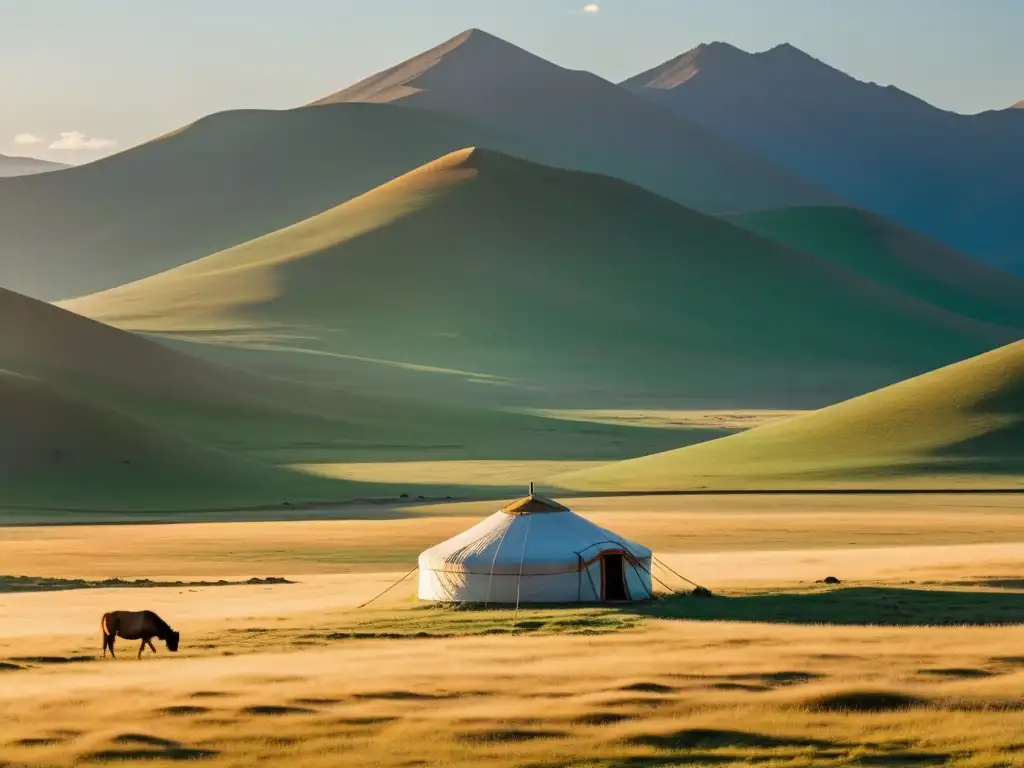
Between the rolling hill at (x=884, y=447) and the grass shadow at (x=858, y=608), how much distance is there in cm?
4172

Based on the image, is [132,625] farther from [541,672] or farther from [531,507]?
[531,507]

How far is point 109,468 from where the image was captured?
265ft

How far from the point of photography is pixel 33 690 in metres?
26.5

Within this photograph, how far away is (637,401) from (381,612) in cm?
11558

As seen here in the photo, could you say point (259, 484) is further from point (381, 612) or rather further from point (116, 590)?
point (381, 612)

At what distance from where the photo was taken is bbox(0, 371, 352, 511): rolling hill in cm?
7762

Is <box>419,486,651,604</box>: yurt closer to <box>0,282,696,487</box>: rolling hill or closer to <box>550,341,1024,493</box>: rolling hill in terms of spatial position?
<box>550,341,1024,493</box>: rolling hill

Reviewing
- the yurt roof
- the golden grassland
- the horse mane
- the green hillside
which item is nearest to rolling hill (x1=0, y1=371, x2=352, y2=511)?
the green hillside

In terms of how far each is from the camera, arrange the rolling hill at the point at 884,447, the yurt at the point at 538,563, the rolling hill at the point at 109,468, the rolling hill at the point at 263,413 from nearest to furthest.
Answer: the yurt at the point at 538,563
the rolling hill at the point at 109,468
the rolling hill at the point at 884,447
the rolling hill at the point at 263,413

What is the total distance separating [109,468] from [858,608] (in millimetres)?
50201

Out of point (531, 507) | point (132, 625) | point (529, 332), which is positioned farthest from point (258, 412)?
point (132, 625)

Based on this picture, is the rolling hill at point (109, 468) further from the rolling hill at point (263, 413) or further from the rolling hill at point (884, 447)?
the rolling hill at point (263, 413)

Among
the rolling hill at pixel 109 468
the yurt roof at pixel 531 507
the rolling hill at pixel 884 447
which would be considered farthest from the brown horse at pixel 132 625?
the rolling hill at pixel 884 447

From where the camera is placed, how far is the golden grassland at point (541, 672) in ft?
73.4
